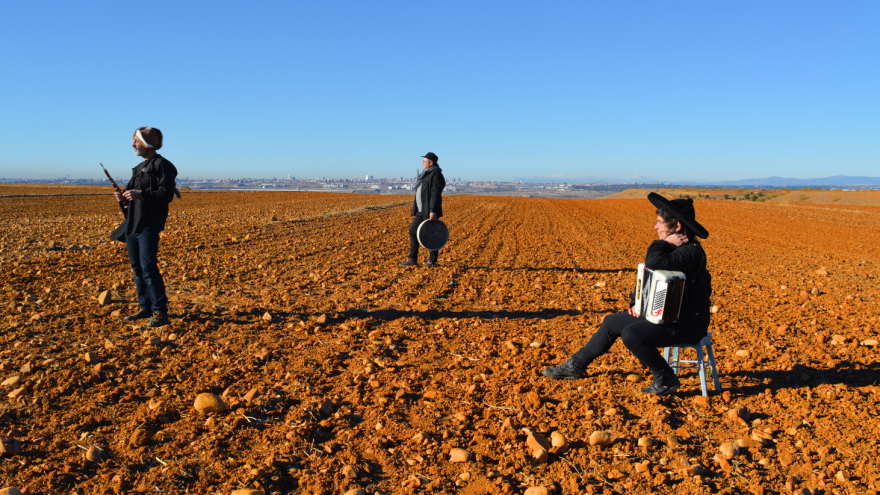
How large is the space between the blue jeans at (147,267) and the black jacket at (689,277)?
4799mm

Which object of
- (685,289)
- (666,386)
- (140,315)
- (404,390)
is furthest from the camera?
(140,315)

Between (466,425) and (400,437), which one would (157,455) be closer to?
(400,437)

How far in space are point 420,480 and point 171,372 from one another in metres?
2.58

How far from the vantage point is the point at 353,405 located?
405 cm

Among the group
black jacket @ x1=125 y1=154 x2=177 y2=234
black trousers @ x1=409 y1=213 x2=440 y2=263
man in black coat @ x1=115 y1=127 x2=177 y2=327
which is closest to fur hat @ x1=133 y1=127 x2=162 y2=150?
man in black coat @ x1=115 y1=127 x2=177 y2=327

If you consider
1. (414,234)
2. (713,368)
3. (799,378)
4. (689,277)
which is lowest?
(799,378)

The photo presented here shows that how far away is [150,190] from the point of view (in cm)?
547

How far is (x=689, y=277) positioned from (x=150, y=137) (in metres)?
5.26

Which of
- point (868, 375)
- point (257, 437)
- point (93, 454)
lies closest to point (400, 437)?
point (257, 437)

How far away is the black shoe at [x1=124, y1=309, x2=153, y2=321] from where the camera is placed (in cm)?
580

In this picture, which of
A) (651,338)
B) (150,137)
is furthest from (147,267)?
(651,338)

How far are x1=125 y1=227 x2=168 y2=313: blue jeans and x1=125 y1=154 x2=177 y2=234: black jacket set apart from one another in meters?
0.10

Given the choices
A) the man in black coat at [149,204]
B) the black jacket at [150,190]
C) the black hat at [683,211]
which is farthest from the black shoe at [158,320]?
the black hat at [683,211]

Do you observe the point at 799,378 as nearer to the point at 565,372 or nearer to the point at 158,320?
the point at 565,372
